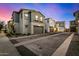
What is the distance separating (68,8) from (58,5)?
0.17 m

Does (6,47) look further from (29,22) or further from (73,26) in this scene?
(73,26)

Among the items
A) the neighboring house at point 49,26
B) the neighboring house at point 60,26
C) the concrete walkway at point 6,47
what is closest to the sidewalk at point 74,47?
the neighboring house at point 60,26

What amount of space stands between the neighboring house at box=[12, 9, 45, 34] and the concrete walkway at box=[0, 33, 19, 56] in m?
0.24

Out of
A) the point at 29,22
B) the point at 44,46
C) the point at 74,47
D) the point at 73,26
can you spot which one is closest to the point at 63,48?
the point at 74,47

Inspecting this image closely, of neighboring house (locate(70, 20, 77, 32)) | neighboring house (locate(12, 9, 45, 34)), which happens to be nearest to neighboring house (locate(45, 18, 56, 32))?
neighboring house (locate(12, 9, 45, 34))

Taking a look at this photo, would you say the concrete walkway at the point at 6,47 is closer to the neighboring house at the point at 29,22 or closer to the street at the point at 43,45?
the street at the point at 43,45

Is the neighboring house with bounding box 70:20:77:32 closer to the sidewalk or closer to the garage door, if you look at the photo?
the sidewalk

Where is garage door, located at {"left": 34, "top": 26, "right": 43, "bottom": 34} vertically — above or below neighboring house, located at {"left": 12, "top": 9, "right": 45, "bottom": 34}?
below

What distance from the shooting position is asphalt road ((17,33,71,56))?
8.73 feet

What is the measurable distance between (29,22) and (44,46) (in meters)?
0.49

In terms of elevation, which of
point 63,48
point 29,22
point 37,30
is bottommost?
point 63,48

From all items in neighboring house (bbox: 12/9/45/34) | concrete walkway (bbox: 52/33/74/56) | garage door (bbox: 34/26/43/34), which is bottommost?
concrete walkway (bbox: 52/33/74/56)

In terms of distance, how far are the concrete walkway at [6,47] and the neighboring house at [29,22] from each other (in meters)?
0.24

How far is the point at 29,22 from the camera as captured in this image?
2877 mm
